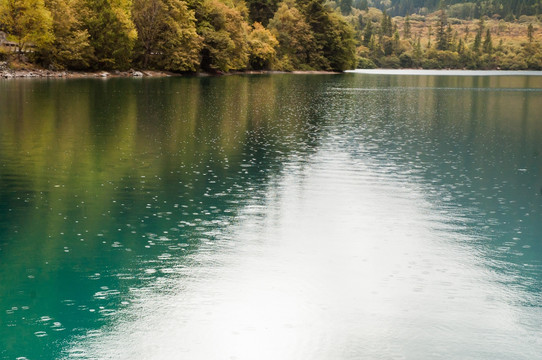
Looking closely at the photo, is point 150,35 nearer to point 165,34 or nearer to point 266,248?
point 165,34

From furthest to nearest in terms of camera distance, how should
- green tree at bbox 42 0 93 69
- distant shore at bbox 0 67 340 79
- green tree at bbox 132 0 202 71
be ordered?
green tree at bbox 132 0 202 71 → green tree at bbox 42 0 93 69 → distant shore at bbox 0 67 340 79

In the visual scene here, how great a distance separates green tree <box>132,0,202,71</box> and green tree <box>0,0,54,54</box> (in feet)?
68.1

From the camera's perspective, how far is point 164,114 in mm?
41156

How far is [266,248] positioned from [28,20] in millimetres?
74672

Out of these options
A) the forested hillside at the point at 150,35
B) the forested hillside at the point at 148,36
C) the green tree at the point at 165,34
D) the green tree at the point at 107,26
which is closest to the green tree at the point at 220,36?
the forested hillside at the point at 148,36

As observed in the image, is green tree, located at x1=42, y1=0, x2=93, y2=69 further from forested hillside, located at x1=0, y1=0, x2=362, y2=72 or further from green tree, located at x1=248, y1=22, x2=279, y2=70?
green tree, located at x1=248, y1=22, x2=279, y2=70

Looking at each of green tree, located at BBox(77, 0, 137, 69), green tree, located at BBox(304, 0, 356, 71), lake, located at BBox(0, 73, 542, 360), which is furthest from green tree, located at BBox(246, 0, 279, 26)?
lake, located at BBox(0, 73, 542, 360)

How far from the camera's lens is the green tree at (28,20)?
7844 cm

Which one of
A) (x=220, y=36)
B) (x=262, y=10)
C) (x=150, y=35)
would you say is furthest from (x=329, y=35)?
(x=150, y=35)

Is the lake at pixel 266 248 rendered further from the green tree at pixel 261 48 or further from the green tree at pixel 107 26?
the green tree at pixel 261 48

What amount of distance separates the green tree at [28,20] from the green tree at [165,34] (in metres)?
20.8

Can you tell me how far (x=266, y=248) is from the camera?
1364cm

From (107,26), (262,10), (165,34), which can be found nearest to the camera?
(107,26)

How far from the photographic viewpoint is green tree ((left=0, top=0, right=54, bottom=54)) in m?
78.4
